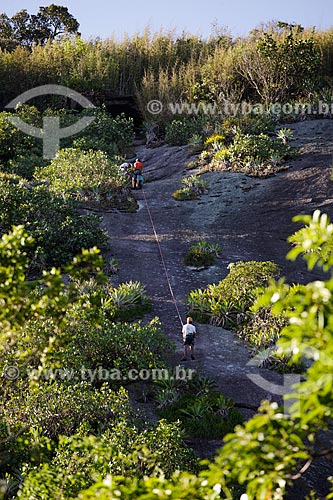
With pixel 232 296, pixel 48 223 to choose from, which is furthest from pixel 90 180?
pixel 232 296

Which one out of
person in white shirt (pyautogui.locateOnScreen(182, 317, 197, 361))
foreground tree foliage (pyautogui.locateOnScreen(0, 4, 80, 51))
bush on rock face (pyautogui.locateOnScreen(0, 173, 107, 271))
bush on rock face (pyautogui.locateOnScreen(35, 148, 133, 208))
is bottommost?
person in white shirt (pyautogui.locateOnScreen(182, 317, 197, 361))

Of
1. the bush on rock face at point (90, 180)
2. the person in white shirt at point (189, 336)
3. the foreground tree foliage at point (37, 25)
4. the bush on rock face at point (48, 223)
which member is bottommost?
the person in white shirt at point (189, 336)

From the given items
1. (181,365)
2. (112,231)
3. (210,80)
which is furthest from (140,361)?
(210,80)

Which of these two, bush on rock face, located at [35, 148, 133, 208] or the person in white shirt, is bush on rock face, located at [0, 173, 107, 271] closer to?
bush on rock face, located at [35, 148, 133, 208]

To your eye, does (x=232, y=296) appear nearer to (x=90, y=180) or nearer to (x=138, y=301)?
(x=138, y=301)

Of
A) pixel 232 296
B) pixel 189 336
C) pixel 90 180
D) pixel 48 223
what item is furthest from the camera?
pixel 90 180

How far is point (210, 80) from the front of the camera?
35.7 metres

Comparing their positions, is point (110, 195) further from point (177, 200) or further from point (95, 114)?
point (95, 114)

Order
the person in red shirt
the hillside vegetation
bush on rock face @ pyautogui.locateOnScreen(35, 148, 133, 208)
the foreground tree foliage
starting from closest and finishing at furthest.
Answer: the hillside vegetation, bush on rock face @ pyautogui.locateOnScreen(35, 148, 133, 208), the person in red shirt, the foreground tree foliage

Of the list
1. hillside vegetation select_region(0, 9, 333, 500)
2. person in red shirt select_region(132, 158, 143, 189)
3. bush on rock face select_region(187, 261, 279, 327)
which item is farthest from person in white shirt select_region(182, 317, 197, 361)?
person in red shirt select_region(132, 158, 143, 189)

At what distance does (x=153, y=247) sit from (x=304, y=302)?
50.6 ft

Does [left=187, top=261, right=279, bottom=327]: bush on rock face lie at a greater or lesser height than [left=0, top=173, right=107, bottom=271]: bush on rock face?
lesser

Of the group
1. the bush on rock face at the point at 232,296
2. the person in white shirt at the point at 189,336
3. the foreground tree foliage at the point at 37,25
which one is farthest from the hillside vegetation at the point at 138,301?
the foreground tree foliage at the point at 37,25

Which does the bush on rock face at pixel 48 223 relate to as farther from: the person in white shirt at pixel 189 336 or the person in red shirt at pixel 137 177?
the person in red shirt at pixel 137 177
